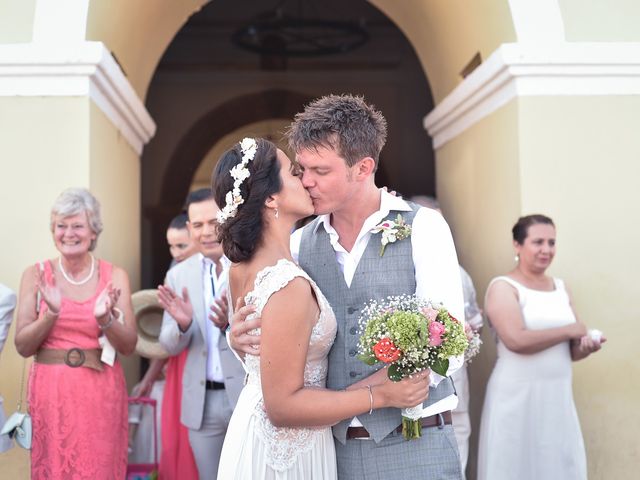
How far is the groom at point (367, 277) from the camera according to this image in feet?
10.4

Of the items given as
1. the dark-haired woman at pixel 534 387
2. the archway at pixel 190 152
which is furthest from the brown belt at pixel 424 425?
the archway at pixel 190 152

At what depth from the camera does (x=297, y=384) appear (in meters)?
2.97

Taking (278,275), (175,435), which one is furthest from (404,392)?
(175,435)

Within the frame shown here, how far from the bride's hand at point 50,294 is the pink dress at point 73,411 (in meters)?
0.08

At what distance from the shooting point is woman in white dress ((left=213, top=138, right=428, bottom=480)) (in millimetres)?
2961

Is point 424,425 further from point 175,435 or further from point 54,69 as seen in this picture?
point 54,69

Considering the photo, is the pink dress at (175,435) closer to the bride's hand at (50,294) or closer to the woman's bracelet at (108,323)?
the woman's bracelet at (108,323)

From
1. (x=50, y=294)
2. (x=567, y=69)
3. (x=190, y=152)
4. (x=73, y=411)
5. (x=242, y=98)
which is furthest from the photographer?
(x=190, y=152)

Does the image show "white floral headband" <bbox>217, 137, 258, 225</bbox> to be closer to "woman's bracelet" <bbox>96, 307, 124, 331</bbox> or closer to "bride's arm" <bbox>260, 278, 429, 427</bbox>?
"bride's arm" <bbox>260, 278, 429, 427</bbox>

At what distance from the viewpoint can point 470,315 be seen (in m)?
5.80

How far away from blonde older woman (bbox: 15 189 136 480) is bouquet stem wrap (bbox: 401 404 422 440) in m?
2.18

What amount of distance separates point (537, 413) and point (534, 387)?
150mm

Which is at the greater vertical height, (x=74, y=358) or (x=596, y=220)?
(x=596, y=220)

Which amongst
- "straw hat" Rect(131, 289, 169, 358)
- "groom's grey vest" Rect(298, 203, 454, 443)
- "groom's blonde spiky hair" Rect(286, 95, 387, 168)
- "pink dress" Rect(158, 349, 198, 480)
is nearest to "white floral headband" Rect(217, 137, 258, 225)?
"groom's blonde spiky hair" Rect(286, 95, 387, 168)
